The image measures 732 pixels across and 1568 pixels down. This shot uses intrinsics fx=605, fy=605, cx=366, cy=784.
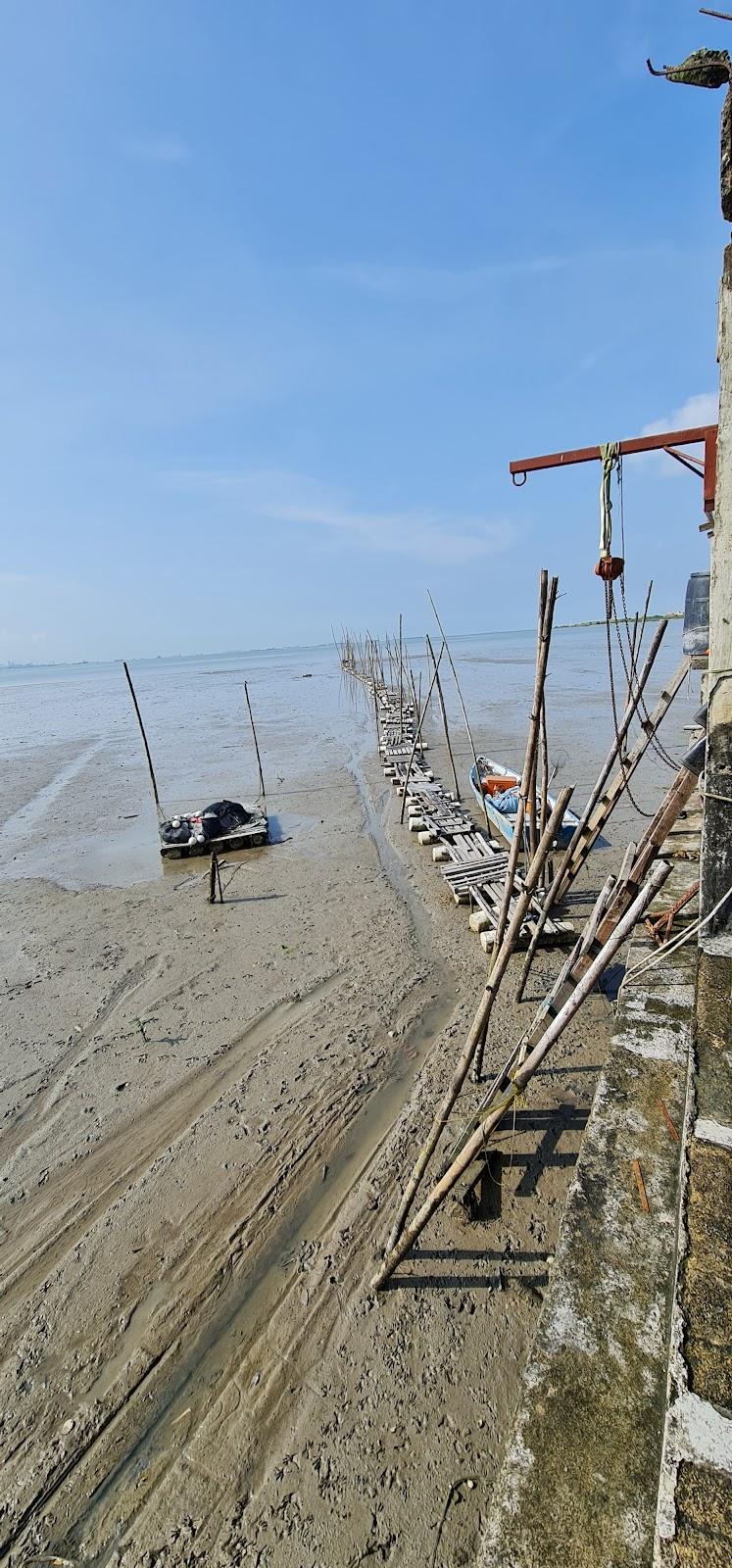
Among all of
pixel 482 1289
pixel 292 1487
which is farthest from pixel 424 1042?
pixel 292 1487

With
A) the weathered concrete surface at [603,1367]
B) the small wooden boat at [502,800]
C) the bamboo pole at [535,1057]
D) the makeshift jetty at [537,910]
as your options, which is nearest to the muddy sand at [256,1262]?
the makeshift jetty at [537,910]

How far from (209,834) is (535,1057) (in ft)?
34.0

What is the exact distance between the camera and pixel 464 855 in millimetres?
10797

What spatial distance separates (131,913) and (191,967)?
245 cm

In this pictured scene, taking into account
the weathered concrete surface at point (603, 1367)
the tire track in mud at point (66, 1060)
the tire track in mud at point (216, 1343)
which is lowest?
the tire track in mud at point (216, 1343)

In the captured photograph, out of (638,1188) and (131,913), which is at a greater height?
(638,1188)

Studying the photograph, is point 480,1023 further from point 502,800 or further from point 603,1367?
point 502,800

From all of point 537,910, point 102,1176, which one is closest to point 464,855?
point 537,910

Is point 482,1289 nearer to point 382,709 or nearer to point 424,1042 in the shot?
point 424,1042

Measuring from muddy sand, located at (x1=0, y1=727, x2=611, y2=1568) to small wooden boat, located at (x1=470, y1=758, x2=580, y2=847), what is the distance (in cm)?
353

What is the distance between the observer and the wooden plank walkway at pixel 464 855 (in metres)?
7.63

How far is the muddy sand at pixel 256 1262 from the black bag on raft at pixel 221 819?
4.97 m

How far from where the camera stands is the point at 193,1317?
3824 mm

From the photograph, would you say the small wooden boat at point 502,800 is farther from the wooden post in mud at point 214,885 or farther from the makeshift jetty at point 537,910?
the wooden post in mud at point 214,885
